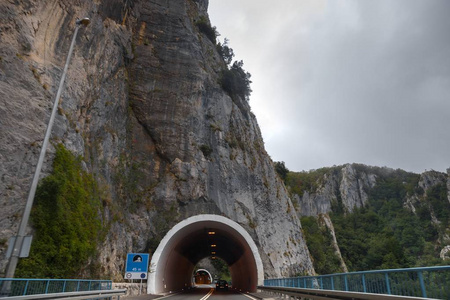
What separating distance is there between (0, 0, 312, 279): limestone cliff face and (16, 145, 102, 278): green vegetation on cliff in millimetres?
803

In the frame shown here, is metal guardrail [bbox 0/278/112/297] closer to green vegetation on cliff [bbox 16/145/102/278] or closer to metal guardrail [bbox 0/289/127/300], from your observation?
metal guardrail [bbox 0/289/127/300]

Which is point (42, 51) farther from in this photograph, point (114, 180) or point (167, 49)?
point (167, 49)

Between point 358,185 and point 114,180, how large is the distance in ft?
479

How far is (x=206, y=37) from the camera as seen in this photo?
4494 cm

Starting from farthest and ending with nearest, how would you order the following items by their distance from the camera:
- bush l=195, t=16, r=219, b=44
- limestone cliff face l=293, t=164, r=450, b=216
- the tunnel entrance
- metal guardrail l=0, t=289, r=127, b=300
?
limestone cliff face l=293, t=164, r=450, b=216 < bush l=195, t=16, r=219, b=44 < the tunnel entrance < metal guardrail l=0, t=289, r=127, b=300

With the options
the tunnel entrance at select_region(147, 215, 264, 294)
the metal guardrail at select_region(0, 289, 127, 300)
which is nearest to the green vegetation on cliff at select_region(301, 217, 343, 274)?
the tunnel entrance at select_region(147, 215, 264, 294)

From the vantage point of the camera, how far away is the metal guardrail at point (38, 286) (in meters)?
7.32

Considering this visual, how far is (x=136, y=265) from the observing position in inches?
777

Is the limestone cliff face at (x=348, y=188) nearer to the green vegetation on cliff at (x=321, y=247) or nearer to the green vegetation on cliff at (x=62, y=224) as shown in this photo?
the green vegetation on cliff at (x=321, y=247)

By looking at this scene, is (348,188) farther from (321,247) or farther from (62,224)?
(62,224)

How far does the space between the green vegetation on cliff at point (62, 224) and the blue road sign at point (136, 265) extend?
2218 mm

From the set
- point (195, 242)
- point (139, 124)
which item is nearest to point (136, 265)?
point (195, 242)

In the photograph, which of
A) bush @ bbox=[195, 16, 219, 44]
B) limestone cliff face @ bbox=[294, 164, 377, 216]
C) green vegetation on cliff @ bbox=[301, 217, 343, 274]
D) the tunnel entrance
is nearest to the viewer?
the tunnel entrance

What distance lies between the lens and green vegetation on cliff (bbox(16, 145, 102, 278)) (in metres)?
14.1
